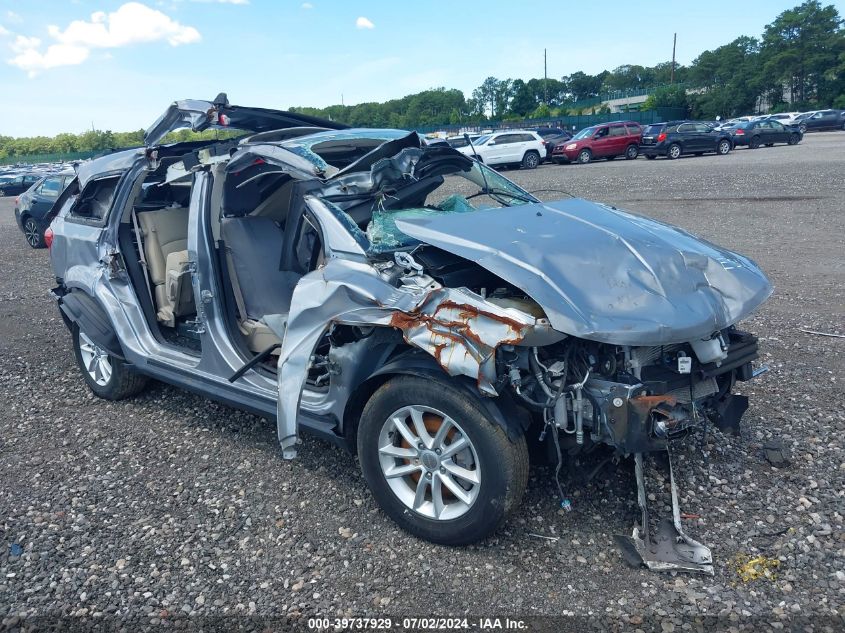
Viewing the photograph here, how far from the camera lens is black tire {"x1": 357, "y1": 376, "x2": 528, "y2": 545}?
9.29 ft

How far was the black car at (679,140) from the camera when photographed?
2716 centimetres

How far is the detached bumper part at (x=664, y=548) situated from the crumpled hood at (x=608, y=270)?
78 cm

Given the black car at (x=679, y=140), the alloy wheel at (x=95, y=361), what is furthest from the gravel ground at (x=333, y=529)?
the black car at (x=679, y=140)

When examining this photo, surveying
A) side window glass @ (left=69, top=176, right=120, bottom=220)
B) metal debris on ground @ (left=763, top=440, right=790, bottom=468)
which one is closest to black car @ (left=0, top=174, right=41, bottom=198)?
side window glass @ (left=69, top=176, right=120, bottom=220)

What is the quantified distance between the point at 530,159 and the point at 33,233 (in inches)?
742

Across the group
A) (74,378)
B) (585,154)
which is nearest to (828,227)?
(74,378)

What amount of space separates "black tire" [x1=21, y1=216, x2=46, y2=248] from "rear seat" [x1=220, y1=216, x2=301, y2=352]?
40.1 feet

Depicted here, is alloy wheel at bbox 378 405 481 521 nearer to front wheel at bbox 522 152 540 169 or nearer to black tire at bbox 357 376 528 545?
black tire at bbox 357 376 528 545

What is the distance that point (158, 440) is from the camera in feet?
14.7

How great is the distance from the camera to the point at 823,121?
4150cm

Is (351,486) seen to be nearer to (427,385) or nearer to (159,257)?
(427,385)

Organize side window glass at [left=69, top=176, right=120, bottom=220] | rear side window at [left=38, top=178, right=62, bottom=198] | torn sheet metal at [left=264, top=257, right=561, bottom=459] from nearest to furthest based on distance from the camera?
torn sheet metal at [left=264, top=257, right=561, bottom=459]
side window glass at [left=69, top=176, right=120, bottom=220]
rear side window at [left=38, top=178, right=62, bottom=198]

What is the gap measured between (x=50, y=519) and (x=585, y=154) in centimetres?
2728

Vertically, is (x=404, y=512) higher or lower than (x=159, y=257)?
lower
